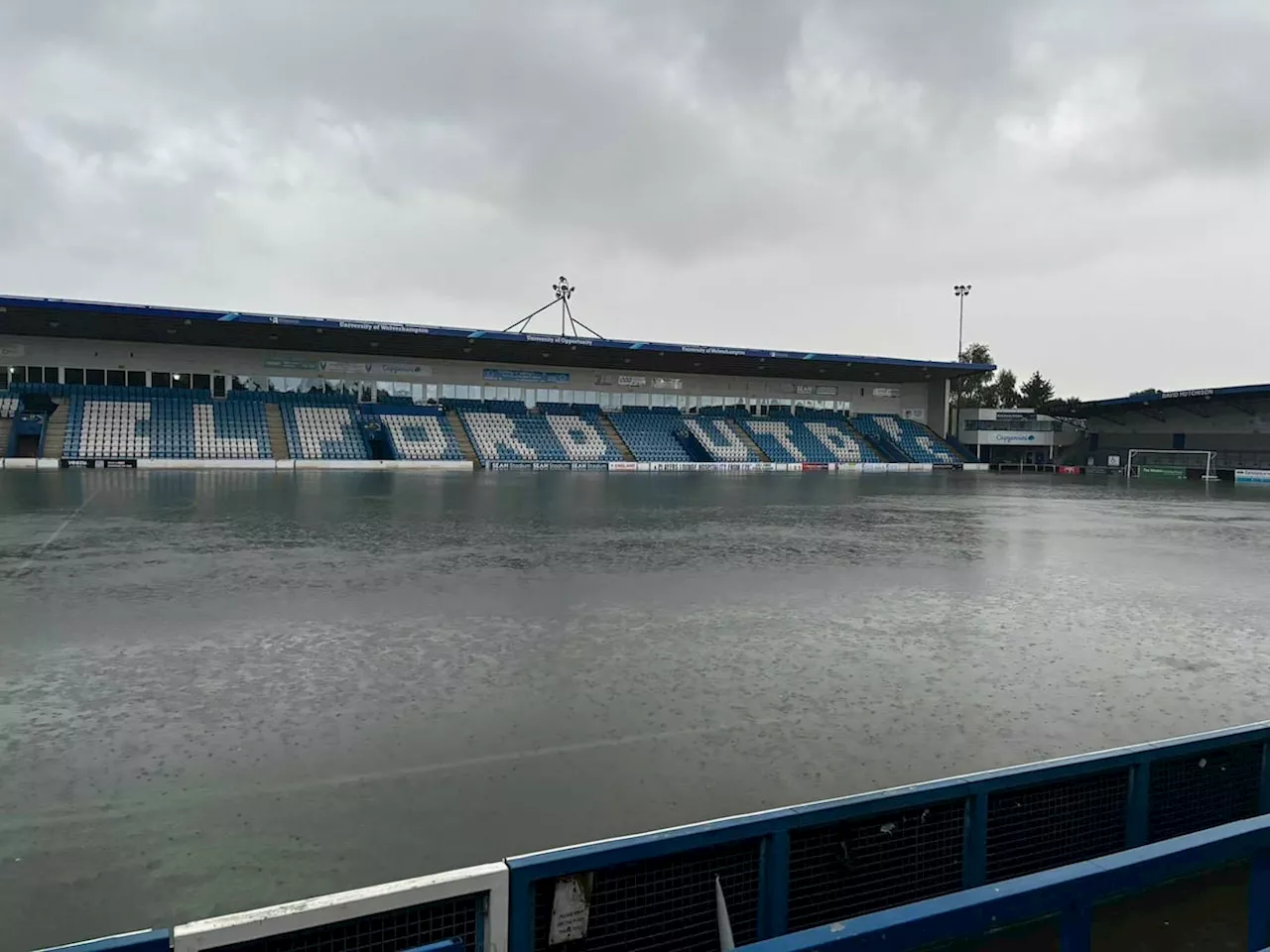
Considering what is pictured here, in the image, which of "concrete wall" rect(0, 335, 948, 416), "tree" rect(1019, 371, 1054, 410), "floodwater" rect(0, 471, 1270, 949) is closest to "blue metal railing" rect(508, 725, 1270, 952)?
"floodwater" rect(0, 471, 1270, 949)

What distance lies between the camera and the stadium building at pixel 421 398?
127 ft

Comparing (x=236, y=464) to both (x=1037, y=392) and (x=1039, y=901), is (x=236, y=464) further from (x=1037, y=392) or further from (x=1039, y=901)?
(x=1037, y=392)

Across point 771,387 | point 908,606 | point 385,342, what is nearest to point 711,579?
point 908,606

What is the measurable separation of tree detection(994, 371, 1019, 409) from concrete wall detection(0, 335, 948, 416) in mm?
36747

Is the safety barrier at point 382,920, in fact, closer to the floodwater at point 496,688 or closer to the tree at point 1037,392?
the floodwater at point 496,688

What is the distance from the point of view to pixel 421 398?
1933 inches

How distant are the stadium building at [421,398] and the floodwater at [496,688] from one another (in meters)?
29.3

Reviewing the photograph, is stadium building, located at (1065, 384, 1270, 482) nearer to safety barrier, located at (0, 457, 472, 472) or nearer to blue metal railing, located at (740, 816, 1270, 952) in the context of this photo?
safety barrier, located at (0, 457, 472, 472)

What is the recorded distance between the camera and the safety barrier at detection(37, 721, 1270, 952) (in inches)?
91.4

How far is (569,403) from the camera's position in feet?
176

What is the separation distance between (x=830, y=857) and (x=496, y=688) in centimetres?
329

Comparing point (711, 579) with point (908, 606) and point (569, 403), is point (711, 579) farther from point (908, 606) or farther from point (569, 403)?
point (569, 403)

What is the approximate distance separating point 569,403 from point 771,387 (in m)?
16.4

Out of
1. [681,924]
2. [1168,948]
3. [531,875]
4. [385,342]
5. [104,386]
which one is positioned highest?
[385,342]
